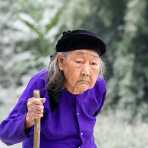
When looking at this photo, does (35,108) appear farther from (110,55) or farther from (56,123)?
(110,55)

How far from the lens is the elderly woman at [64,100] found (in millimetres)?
2867

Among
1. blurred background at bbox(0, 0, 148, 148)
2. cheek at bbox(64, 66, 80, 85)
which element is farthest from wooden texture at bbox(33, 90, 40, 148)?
blurred background at bbox(0, 0, 148, 148)

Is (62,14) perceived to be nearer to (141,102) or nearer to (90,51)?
(141,102)

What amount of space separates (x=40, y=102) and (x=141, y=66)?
17.2ft

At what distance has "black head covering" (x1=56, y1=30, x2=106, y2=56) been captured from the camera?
287cm

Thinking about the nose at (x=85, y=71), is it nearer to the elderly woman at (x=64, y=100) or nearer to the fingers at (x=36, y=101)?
the elderly woman at (x=64, y=100)

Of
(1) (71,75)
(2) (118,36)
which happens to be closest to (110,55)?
(2) (118,36)

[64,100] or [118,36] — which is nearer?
[64,100]

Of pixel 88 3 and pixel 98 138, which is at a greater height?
pixel 88 3

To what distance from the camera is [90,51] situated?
290 centimetres

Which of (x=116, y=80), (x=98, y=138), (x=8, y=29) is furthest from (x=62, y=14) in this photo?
(x=98, y=138)

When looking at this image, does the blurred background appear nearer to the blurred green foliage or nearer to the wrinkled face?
the blurred green foliage

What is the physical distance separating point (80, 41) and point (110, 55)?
5604 millimetres

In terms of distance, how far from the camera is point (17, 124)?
2857 millimetres
